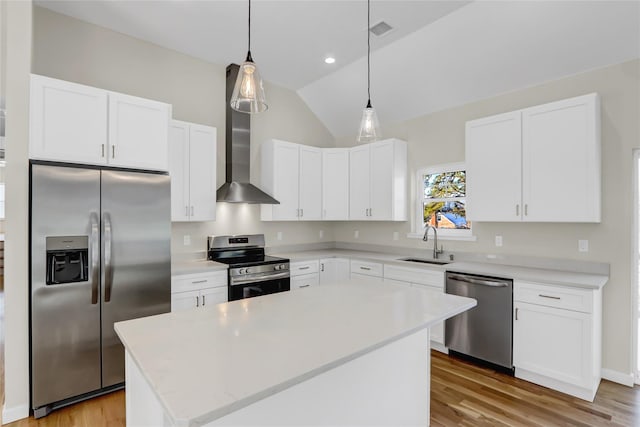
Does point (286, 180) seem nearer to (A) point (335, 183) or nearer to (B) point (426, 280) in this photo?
(A) point (335, 183)

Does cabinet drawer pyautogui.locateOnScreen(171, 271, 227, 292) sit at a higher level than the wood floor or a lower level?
higher

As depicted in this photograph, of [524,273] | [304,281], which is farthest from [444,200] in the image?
[304,281]

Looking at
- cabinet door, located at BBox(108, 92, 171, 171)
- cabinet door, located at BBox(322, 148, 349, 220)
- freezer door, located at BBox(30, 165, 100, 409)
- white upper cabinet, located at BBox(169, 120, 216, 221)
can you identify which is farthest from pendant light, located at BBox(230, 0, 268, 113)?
cabinet door, located at BBox(322, 148, 349, 220)

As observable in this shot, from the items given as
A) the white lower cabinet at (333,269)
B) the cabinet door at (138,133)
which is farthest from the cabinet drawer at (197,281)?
the white lower cabinet at (333,269)

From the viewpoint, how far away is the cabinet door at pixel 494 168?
321cm

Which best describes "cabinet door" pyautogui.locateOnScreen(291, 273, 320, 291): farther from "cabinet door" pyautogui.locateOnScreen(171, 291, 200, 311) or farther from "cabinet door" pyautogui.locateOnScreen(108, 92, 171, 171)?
"cabinet door" pyautogui.locateOnScreen(108, 92, 171, 171)

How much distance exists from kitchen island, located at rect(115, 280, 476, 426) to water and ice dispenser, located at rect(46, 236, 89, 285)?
4.14 ft

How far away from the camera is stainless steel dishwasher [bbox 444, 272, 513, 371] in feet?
9.93

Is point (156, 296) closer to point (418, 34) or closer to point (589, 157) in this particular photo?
point (418, 34)

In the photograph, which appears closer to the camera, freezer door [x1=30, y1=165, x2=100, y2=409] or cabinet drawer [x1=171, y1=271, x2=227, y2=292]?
freezer door [x1=30, y1=165, x2=100, y2=409]

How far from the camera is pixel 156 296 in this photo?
290 centimetres

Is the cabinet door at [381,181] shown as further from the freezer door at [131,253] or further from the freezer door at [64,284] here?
the freezer door at [64,284]

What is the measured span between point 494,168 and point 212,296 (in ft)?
9.94

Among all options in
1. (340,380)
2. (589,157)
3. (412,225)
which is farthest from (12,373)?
(589,157)
